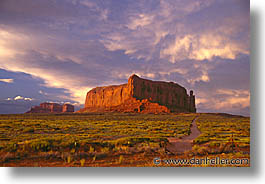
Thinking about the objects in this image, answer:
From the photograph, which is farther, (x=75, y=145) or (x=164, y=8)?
(x=164, y=8)

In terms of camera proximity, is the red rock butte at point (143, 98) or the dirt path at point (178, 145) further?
the red rock butte at point (143, 98)

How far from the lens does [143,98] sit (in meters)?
93.3

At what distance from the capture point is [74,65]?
9164mm

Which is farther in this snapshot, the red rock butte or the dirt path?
the red rock butte

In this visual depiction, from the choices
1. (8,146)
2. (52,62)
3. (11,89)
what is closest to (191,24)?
(52,62)

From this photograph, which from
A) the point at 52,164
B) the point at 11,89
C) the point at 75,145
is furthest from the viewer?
the point at 11,89

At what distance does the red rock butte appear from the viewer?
76.0 m

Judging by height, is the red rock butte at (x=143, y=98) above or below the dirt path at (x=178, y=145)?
above

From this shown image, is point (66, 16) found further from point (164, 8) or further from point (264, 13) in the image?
point (264, 13)

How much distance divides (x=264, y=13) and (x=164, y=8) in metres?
4.48

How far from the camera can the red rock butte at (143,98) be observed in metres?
76.0

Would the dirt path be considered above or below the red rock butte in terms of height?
below

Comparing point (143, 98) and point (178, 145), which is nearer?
point (178, 145)

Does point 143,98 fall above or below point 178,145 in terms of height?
above
